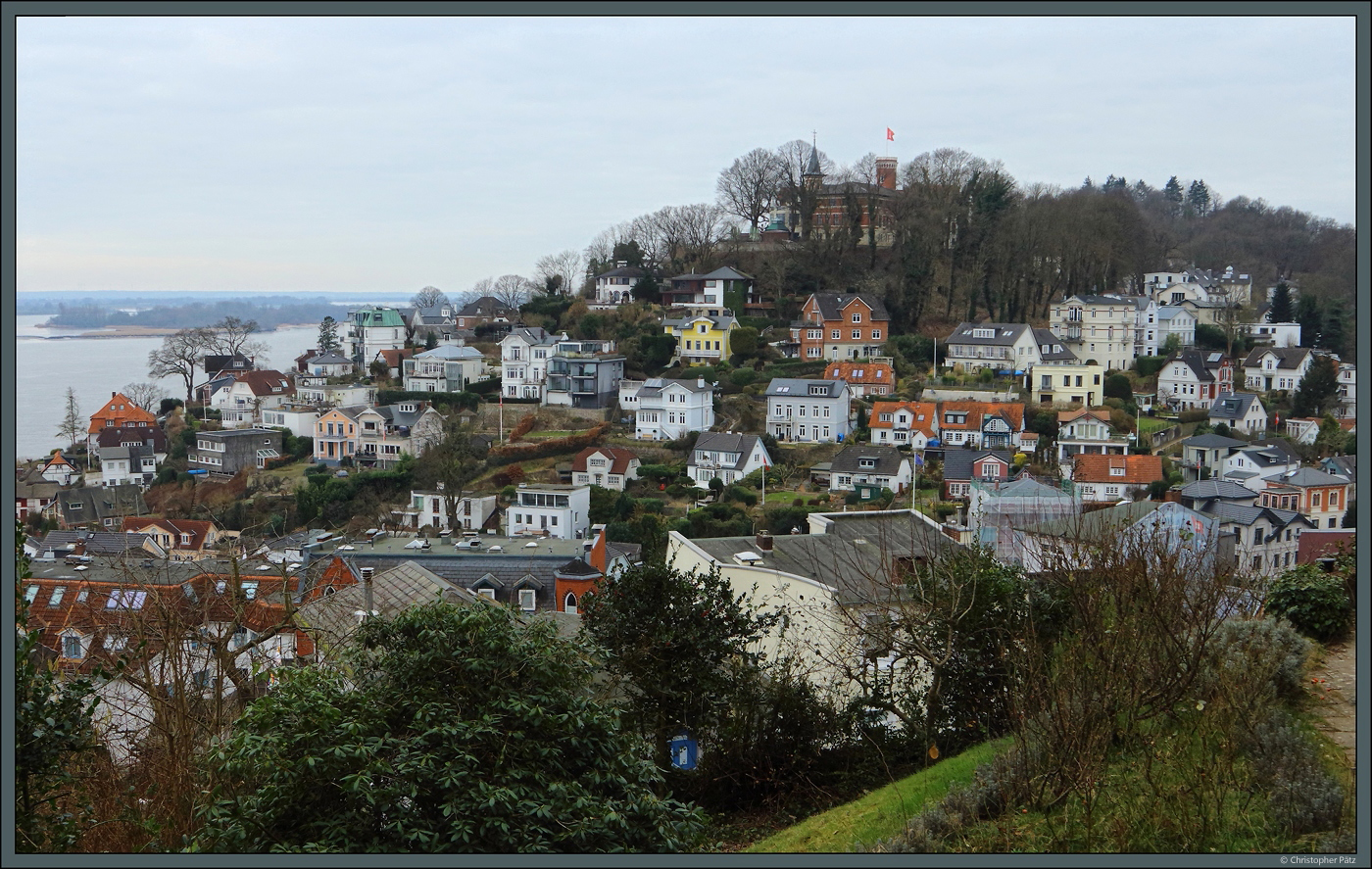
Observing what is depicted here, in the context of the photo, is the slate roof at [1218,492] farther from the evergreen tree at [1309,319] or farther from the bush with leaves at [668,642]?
the bush with leaves at [668,642]

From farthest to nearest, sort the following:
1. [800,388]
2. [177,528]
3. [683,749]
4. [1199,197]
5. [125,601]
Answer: [1199,197] → [800,388] → [177,528] → [125,601] → [683,749]

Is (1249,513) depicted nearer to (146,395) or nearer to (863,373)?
(863,373)

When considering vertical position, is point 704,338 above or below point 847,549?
above

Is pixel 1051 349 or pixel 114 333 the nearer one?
pixel 114 333

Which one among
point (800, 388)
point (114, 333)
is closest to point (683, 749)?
point (114, 333)

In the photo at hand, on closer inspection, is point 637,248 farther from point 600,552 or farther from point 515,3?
point 515,3

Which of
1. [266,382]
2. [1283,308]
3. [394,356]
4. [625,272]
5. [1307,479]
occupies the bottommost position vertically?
[1307,479]
